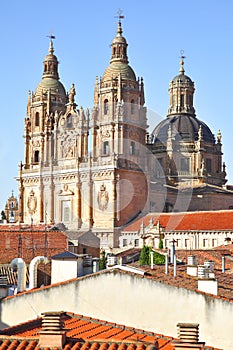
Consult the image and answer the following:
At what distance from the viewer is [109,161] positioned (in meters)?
70.5

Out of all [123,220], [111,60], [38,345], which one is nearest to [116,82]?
[111,60]

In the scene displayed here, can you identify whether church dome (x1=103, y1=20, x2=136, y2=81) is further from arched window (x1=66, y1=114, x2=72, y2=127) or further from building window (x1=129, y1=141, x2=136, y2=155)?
building window (x1=129, y1=141, x2=136, y2=155)

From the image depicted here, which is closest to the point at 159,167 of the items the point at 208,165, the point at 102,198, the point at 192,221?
the point at 208,165

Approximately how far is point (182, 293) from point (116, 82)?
58.3 m

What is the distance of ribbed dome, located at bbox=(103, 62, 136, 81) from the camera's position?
74.5m

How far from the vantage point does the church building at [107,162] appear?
71.2 meters

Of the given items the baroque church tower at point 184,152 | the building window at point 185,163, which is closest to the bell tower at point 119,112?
the baroque church tower at point 184,152

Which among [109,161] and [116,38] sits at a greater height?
[116,38]

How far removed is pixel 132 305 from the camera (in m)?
17.5

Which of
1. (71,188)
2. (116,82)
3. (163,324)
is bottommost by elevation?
(163,324)

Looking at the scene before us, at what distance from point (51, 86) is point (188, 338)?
71490mm

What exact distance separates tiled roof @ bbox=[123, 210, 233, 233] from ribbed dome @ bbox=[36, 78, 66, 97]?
826 inches

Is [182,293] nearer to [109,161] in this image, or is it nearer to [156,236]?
[156,236]

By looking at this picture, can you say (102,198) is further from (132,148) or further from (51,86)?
(51,86)
